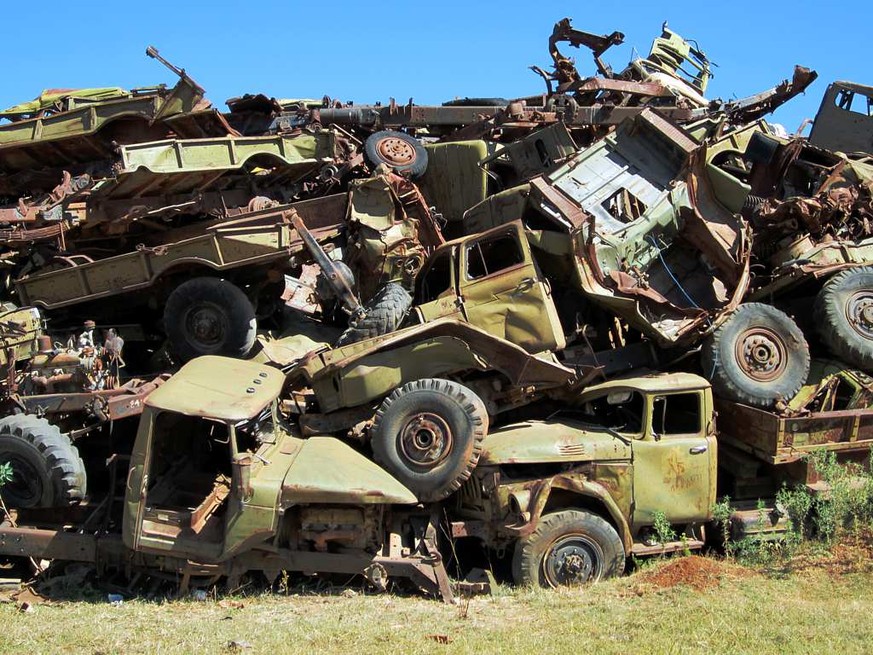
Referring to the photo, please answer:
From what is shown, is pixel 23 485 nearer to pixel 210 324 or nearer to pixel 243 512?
pixel 243 512

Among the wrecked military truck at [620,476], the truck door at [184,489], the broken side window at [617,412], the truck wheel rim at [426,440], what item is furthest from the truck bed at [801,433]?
the truck door at [184,489]

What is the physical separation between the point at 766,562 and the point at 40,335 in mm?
7701

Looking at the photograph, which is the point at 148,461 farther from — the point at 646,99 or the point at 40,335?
the point at 646,99

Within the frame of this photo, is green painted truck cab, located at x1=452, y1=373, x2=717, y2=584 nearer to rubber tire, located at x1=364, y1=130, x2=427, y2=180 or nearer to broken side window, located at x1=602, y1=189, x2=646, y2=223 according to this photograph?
broken side window, located at x1=602, y1=189, x2=646, y2=223

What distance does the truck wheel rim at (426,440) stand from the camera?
777cm

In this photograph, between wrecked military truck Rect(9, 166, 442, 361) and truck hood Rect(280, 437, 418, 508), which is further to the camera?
wrecked military truck Rect(9, 166, 442, 361)

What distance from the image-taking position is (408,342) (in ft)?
27.5

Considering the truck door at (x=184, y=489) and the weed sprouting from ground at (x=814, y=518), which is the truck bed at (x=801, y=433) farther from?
the truck door at (x=184, y=489)

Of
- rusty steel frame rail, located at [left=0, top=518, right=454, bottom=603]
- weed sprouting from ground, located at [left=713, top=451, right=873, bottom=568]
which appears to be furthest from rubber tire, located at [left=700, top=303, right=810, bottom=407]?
rusty steel frame rail, located at [left=0, top=518, right=454, bottom=603]

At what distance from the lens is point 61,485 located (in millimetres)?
7867

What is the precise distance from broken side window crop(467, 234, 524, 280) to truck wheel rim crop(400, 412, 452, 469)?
167cm

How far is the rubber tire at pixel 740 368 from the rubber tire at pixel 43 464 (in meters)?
6.16

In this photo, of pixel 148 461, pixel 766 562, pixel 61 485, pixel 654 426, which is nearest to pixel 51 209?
pixel 61 485

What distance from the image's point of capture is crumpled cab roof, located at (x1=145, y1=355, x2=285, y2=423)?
7055 mm
